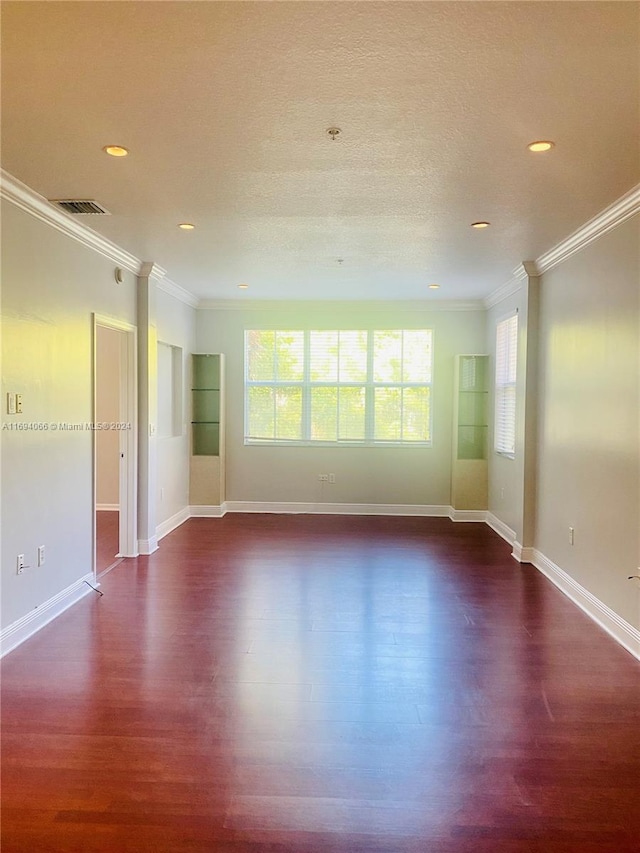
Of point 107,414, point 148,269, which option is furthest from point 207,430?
point 148,269

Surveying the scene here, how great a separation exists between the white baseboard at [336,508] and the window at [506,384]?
124 cm

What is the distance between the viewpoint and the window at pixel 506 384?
568cm

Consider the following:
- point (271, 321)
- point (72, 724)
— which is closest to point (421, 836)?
point (72, 724)

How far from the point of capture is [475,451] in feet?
21.9

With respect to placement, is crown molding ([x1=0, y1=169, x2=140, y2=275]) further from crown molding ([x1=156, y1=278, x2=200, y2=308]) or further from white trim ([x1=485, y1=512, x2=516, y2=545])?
white trim ([x1=485, y1=512, x2=516, y2=545])

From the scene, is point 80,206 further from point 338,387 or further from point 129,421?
point 338,387

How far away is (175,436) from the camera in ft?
20.5

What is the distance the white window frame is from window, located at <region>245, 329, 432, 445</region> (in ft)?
3.02

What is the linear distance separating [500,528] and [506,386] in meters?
1.55

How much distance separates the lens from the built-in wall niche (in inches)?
237

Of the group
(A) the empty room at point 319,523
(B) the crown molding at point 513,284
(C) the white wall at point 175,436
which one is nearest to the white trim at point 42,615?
(A) the empty room at point 319,523

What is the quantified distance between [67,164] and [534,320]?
384 centimetres

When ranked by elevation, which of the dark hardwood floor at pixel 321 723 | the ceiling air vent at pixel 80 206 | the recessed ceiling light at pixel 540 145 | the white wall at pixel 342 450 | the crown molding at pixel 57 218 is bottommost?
the dark hardwood floor at pixel 321 723

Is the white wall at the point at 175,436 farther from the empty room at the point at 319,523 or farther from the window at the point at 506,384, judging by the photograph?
the window at the point at 506,384
